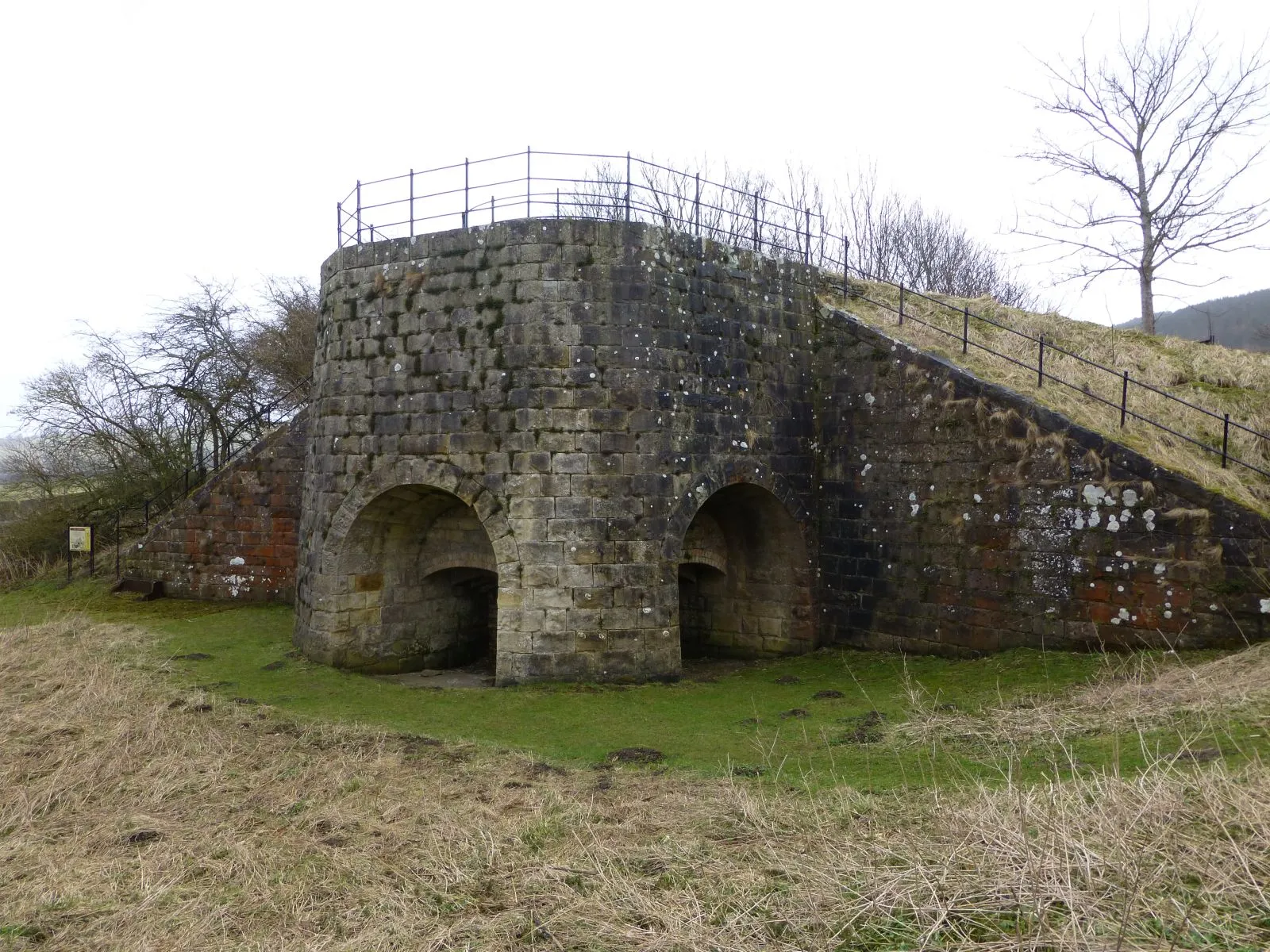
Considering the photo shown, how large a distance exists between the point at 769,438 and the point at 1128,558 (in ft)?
13.3

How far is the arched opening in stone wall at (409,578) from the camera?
10586 millimetres

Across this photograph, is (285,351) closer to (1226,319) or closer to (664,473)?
(664,473)

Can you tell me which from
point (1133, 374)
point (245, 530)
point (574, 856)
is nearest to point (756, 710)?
point (574, 856)

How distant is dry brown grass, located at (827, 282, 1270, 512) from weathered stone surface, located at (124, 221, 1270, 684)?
524 mm

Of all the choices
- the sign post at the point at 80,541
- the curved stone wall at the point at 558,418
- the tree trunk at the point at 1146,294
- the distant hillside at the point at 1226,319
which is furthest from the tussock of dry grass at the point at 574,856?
the distant hillside at the point at 1226,319

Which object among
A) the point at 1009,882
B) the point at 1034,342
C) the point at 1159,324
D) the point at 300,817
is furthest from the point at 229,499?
the point at 1159,324

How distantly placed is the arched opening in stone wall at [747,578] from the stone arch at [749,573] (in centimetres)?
1

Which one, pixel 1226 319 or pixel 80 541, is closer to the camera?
pixel 80 541

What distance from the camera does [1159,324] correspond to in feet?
146

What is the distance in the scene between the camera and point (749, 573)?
11406 mm

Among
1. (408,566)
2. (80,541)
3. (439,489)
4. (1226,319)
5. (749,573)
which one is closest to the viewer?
(439,489)

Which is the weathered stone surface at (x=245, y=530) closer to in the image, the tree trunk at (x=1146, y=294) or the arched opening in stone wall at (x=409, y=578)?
the arched opening in stone wall at (x=409, y=578)

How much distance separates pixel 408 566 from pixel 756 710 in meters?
5.20

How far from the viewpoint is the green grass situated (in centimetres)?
565
